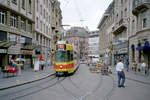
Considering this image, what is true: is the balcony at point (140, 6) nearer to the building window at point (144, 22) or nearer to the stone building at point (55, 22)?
the building window at point (144, 22)

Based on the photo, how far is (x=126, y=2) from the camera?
31.9 meters

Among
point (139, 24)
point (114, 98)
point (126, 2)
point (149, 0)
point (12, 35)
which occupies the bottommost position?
point (114, 98)

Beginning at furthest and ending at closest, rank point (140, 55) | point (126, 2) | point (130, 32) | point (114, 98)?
point (126, 2) → point (130, 32) → point (140, 55) → point (114, 98)

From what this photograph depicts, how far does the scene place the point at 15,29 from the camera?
22.8 meters

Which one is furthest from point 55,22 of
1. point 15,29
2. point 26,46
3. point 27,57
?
point 15,29

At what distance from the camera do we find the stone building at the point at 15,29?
1991 centimetres

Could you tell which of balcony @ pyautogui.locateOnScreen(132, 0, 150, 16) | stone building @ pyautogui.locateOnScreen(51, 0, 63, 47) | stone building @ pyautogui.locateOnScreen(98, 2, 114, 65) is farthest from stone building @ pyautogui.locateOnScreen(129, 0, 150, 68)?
stone building @ pyautogui.locateOnScreen(51, 0, 63, 47)

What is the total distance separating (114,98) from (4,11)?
18.0m

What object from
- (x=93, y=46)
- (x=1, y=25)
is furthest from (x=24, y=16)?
(x=93, y=46)

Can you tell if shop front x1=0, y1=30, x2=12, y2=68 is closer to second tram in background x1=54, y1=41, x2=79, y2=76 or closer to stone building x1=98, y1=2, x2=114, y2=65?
second tram in background x1=54, y1=41, x2=79, y2=76

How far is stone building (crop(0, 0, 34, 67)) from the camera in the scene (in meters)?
19.9

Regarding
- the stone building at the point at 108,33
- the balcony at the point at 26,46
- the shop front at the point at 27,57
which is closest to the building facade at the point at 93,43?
the stone building at the point at 108,33

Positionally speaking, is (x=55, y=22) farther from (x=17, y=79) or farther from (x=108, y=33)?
(x=17, y=79)

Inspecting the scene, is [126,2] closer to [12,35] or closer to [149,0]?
[149,0]
